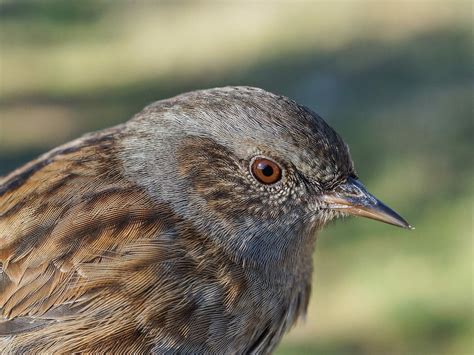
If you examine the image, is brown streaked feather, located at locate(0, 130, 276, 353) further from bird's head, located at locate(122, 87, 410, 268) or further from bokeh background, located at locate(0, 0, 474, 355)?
bokeh background, located at locate(0, 0, 474, 355)

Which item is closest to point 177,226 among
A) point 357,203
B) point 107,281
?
point 107,281

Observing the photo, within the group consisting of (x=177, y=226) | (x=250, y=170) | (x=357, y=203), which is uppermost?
(x=357, y=203)

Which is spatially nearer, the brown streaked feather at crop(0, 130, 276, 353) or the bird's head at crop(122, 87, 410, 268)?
the brown streaked feather at crop(0, 130, 276, 353)

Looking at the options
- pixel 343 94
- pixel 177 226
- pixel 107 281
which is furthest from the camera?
pixel 343 94

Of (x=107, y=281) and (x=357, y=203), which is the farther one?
(x=357, y=203)

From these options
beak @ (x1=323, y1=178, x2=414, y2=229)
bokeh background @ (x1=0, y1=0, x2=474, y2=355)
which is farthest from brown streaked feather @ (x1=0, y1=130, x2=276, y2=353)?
bokeh background @ (x1=0, y1=0, x2=474, y2=355)

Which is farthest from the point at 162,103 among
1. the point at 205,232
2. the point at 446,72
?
the point at 446,72

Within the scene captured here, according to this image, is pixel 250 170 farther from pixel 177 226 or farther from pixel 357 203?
pixel 357 203
